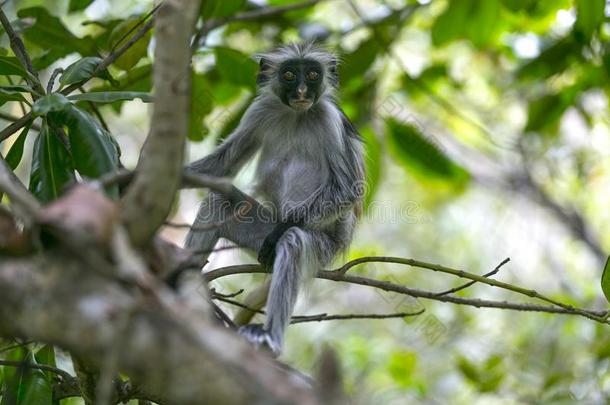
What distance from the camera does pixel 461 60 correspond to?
1445 centimetres

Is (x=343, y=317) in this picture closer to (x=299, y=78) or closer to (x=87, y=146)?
(x=87, y=146)

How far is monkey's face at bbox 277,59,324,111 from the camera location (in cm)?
666

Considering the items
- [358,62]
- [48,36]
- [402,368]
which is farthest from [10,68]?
[402,368]

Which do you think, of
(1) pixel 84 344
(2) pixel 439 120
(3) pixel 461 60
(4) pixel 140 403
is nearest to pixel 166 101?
(1) pixel 84 344

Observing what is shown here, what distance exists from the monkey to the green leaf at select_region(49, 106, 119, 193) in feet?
6.91

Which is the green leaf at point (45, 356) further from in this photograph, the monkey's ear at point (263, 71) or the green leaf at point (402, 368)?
the green leaf at point (402, 368)

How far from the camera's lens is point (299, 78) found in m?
6.75

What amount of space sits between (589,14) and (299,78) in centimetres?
234

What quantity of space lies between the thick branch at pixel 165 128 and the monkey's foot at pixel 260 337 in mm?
2071

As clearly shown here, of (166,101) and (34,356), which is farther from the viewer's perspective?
(34,356)

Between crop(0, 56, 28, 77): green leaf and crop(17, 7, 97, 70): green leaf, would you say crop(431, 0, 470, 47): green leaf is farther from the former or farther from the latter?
crop(0, 56, 28, 77): green leaf

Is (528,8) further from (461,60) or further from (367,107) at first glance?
(461,60)

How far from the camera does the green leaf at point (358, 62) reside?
768 cm

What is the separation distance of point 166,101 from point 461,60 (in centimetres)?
1253
